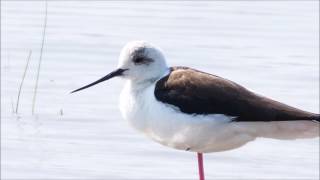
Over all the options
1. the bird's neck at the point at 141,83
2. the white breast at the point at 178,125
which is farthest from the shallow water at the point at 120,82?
the white breast at the point at 178,125

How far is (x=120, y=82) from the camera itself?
11.3m

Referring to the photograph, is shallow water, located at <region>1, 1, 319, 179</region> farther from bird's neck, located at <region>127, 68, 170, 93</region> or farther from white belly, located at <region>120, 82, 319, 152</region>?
white belly, located at <region>120, 82, 319, 152</region>

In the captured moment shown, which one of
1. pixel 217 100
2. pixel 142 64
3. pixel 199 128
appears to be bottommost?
pixel 199 128

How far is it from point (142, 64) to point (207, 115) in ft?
1.95

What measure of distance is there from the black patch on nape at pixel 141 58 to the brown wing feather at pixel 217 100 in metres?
0.19

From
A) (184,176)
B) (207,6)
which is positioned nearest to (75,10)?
(207,6)

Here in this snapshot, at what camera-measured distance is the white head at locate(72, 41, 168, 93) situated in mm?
8273

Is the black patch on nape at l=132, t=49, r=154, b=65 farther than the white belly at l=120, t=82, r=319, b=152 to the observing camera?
Yes

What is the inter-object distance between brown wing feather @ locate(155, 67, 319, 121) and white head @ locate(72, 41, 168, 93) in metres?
0.15

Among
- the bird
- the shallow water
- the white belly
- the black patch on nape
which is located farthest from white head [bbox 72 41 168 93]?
the shallow water

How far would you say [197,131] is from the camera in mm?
7895

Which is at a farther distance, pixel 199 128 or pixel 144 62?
pixel 144 62

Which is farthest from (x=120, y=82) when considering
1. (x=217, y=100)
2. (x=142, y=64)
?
(x=217, y=100)

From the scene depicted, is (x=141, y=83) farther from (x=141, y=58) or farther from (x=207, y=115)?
(x=207, y=115)
